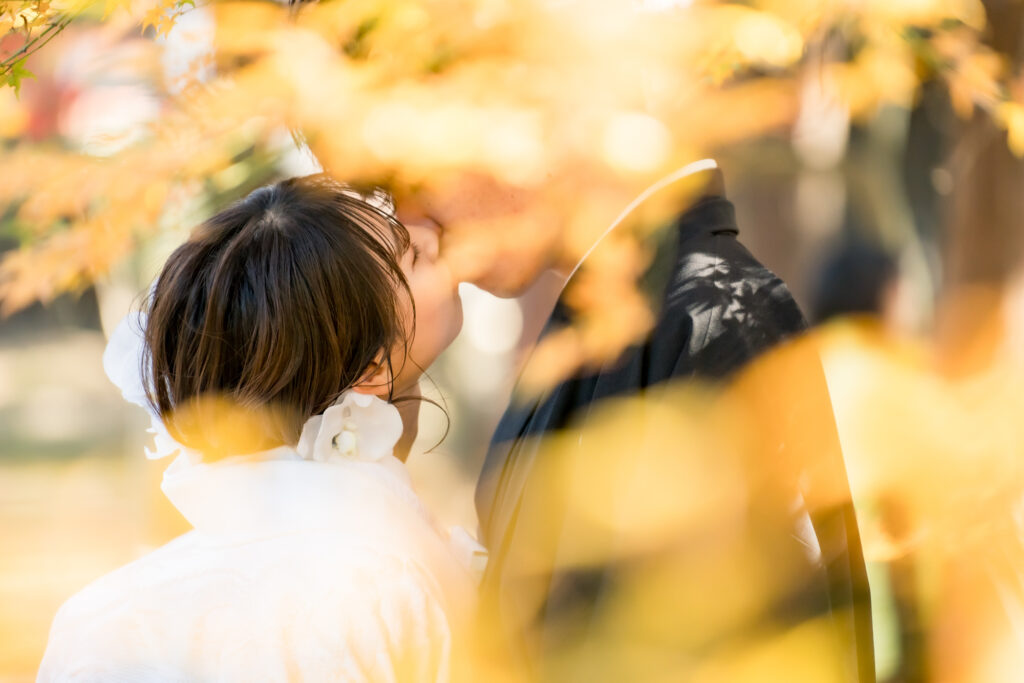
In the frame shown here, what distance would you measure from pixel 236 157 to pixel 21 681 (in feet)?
7.45

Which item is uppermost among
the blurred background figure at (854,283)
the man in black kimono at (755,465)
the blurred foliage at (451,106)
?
the blurred foliage at (451,106)

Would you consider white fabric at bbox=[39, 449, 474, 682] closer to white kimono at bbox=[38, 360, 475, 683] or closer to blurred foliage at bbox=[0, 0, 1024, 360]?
white kimono at bbox=[38, 360, 475, 683]

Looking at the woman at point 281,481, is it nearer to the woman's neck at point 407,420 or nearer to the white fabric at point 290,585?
the white fabric at point 290,585

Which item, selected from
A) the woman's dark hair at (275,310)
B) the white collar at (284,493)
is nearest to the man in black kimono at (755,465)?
the white collar at (284,493)

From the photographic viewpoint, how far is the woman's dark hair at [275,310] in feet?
4.90

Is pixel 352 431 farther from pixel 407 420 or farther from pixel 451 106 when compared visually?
pixel 451 106

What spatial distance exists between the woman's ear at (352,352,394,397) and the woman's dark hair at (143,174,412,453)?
0.01 metres

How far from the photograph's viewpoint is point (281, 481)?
60.5 inches

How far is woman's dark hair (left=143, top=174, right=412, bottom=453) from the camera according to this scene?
4.90 ft

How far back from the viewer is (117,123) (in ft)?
6.93

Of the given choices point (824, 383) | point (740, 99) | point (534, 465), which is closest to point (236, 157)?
point (534, 465)

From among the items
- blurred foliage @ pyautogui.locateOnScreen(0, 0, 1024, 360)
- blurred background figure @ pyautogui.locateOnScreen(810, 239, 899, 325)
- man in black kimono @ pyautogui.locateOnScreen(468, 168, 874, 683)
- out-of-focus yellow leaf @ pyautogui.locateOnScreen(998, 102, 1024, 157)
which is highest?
blurred foliage @ pyautogui.locateOnScreen(0, 0, 1024, 360)

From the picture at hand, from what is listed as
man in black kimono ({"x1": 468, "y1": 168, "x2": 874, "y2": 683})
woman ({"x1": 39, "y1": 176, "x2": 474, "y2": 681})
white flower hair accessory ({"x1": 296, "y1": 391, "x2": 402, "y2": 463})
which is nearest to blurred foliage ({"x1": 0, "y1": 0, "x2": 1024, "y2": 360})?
man in black kimono ({"x1": 468, "y1": 168, "x2": 874, "y2": 683})

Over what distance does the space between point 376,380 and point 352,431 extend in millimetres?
150
